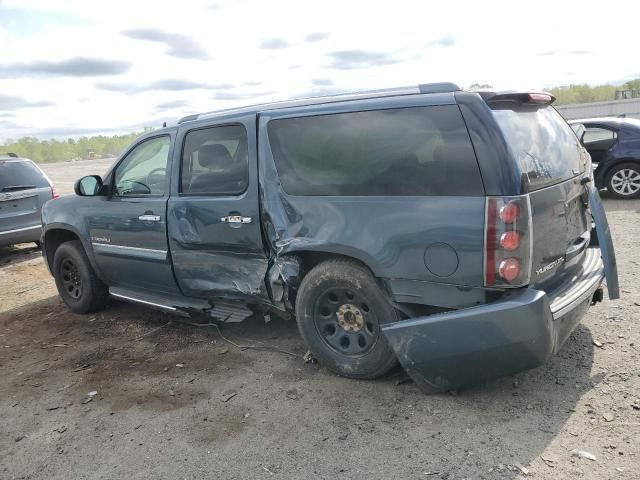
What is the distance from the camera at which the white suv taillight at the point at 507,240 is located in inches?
112

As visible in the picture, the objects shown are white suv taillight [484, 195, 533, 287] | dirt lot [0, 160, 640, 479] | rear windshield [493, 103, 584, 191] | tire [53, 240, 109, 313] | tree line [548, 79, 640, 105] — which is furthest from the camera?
tree line [548, 79, 640, 105]

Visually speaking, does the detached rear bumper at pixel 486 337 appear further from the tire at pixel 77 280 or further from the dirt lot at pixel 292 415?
the tire at pixel 77 280

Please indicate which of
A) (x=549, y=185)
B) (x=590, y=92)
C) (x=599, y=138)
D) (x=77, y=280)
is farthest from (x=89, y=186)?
(x=590, y=92)

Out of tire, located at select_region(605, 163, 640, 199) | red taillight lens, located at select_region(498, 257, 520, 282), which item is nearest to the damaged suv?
red taillight lens, located at select_region(498, 257, 520, 282)

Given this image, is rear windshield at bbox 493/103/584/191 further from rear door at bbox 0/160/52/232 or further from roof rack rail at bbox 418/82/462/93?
rear door at bbox 0/160/52/232

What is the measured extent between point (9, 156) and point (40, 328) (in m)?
4.52

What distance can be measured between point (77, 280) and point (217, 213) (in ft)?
8.17

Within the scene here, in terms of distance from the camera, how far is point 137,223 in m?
4.70

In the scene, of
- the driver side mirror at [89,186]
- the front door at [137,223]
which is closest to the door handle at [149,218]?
the front door at [137,223]

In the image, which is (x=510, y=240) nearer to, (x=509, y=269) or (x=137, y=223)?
(x=509, y=269)

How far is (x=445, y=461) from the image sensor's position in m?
2.71

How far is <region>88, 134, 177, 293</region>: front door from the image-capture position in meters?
4.55

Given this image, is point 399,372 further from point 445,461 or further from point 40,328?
point 40,328

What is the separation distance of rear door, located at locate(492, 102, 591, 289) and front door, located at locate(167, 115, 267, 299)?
5.87 feet
